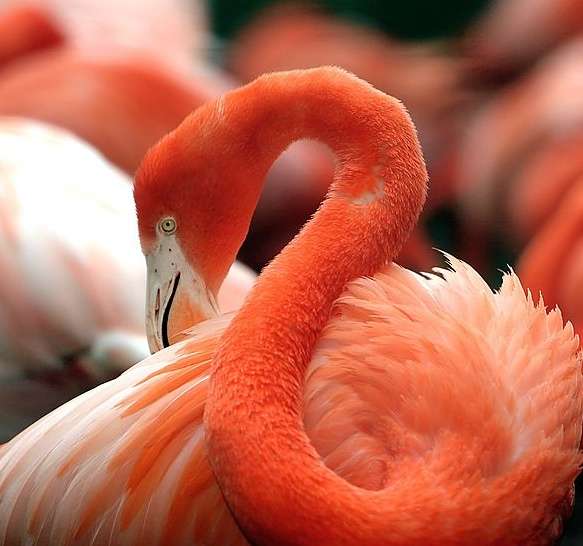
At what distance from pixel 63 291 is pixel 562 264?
3.34ft

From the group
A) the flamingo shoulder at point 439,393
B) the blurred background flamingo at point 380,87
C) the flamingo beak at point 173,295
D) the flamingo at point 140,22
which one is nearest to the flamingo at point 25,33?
the blurred background flamingo at point 380,87

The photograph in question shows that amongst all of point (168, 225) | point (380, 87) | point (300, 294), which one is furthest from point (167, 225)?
point (380, 87)

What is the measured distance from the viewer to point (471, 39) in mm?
4805

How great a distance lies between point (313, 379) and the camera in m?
1.78

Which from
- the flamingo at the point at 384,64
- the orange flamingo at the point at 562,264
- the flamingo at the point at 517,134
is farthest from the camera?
the flamingo at the point at 384,64

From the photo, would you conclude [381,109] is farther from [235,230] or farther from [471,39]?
[471,39]

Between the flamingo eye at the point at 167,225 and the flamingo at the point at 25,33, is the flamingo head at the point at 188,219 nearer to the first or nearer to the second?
the flamingo eye at the point at 167,225

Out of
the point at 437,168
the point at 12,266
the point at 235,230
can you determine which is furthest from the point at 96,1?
the point at 235,230

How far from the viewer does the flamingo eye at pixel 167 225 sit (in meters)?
1.91

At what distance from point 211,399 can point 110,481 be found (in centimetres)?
26

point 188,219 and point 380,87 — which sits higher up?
point 188,219

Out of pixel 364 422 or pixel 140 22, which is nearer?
pixel 364 422

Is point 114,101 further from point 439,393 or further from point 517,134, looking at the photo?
point 439,393

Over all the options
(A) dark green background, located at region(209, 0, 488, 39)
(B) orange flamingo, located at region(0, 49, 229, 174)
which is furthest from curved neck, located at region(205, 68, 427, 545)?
(A) dark green background, located at region(209, 0, 488, 39)
